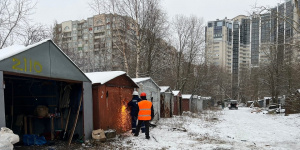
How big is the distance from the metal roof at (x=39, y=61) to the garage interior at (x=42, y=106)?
149 centimetres

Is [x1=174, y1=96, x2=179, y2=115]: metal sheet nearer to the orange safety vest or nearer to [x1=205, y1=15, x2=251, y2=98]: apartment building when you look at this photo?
the orange safety vest

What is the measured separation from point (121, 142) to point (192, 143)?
268 centimetres

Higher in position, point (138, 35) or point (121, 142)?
point (138, 35)

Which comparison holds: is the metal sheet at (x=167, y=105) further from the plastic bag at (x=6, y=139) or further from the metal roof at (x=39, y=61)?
the plastic bag at (x=6, y=139)

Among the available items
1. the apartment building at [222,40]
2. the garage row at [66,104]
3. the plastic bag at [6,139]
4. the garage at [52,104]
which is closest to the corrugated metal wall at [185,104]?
the garage row at [66,104]

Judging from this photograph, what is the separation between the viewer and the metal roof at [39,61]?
5.41 m

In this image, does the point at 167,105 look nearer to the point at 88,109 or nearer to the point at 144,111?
the point at 144,111

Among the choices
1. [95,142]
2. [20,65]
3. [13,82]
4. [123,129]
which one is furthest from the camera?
[123,129]

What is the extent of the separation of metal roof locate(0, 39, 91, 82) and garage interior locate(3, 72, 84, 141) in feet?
4.90

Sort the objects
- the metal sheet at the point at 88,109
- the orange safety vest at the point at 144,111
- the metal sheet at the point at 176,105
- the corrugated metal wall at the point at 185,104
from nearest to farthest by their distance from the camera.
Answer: the metal sheet at the point at 88,109 < the orange safety vest at the point at 144,111 < the metal sheet at the point at 176,105 < the corrugated metal wall at the point at 185,104

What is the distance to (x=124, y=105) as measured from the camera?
10.4m

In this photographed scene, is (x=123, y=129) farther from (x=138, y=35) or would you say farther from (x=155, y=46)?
(x=155, y=46)

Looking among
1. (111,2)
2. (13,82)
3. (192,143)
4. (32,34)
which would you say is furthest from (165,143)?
(32,34)

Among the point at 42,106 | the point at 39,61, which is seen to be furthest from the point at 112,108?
the point at 39,61
